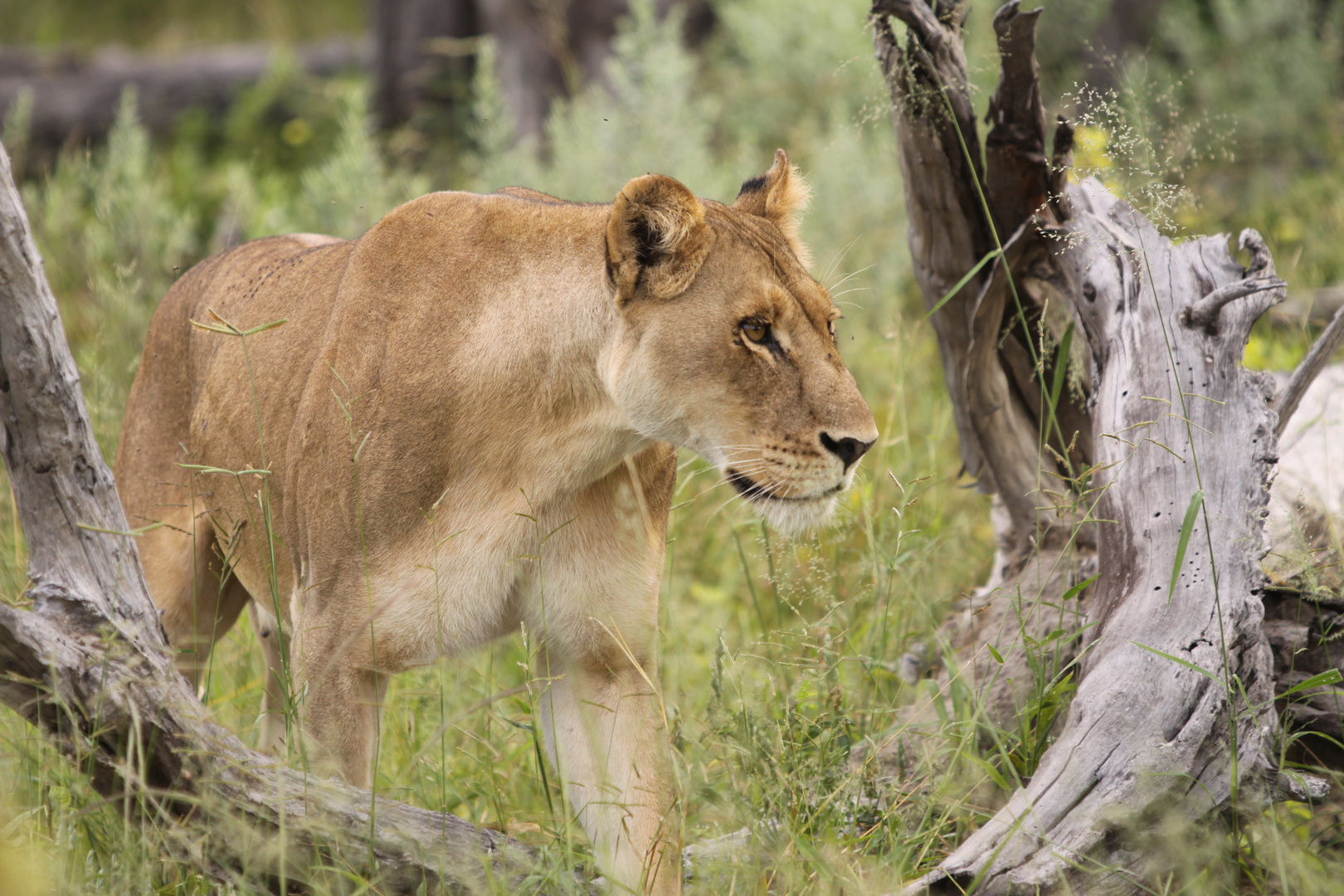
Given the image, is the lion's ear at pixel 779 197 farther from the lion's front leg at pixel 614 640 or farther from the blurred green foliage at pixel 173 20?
the blurred green foliage at pixel 173 20

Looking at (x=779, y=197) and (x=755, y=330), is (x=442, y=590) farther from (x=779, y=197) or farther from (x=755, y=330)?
(x=779, y=197)

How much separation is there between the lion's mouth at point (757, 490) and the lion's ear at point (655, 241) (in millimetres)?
413

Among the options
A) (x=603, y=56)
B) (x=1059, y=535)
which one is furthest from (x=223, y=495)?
(x=603, y=56)

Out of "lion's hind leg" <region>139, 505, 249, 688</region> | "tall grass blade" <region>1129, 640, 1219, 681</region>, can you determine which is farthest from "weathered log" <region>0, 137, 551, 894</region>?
"tall grass blade" <region>1129, 640, 1219, 681</region>

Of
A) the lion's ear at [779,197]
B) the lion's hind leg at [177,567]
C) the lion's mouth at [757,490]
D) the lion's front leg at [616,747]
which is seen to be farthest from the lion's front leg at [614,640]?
→ the lion's hind leg at [177,567]

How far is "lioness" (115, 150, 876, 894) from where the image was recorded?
2.49m

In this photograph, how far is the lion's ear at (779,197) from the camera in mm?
2953

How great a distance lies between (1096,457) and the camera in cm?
293

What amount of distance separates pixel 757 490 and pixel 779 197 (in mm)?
836

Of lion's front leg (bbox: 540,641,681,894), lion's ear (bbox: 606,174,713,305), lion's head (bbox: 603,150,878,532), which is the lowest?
lion's front leg (bbox: 540,641,681,894)

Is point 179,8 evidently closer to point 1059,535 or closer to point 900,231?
point 900,231

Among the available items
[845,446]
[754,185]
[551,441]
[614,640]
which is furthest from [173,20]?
[845,446]

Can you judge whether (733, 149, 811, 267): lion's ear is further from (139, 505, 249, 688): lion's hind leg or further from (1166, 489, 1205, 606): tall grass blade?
(139, 505, 249, 688): lion's hind leg

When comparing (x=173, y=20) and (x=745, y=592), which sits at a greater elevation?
(x=173, y=20)
